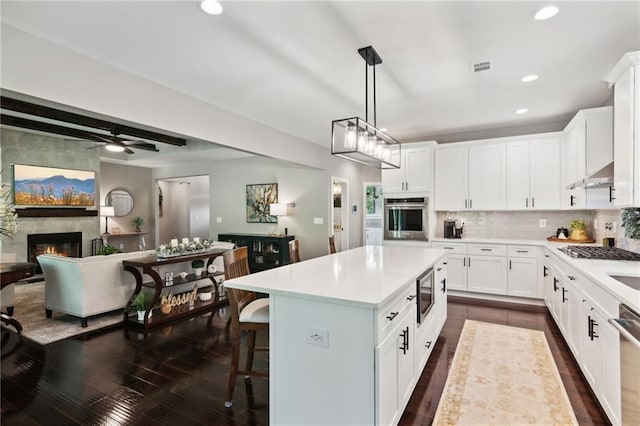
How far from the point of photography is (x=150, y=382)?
2588 millimetres

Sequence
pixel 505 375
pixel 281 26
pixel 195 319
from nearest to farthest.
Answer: pixel 281 26 → pixel 505 375 → pixel 195 319

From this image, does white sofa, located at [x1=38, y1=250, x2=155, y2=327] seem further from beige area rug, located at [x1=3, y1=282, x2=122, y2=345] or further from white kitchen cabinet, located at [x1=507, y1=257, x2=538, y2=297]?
white kitchen cabinet, located at [x1=507, y1=257, x2=538, y2=297]

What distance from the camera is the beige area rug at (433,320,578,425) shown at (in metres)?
2.15

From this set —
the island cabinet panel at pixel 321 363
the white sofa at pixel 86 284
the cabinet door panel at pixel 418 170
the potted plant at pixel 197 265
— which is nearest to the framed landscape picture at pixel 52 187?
the white sofa at pixel 86 284

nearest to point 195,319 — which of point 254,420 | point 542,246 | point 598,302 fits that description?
point 254,420

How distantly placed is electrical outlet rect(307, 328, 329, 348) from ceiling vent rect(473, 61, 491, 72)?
2693 mm

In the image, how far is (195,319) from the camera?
4109 mm

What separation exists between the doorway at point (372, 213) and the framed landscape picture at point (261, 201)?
2.27 metres

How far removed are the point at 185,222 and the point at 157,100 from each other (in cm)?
756

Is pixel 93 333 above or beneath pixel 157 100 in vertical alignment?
beneath

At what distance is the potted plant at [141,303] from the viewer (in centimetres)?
376

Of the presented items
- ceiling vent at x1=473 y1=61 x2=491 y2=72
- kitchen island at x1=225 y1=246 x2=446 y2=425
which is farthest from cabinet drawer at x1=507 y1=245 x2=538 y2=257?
kitchen island at x1=225 y1=246 x2=446 y2=425

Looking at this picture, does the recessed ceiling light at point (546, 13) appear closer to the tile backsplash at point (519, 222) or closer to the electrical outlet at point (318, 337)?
the electrical outlet at point (318, 337)

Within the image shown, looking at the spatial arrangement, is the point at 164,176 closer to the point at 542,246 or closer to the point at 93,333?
the point at 93,333
